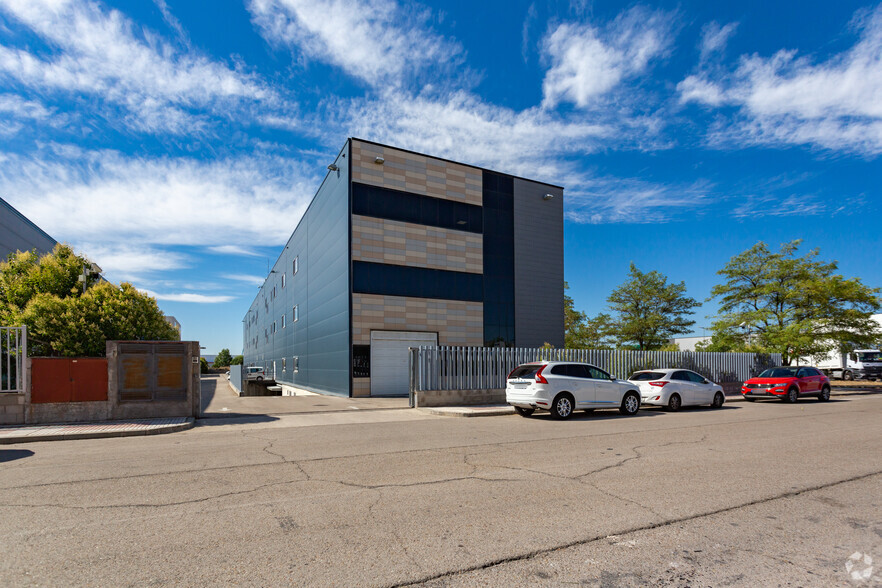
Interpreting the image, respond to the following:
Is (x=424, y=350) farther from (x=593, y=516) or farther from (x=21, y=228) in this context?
(x=21, y=228)

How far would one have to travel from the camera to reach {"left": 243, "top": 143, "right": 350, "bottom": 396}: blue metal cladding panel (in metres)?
26.1

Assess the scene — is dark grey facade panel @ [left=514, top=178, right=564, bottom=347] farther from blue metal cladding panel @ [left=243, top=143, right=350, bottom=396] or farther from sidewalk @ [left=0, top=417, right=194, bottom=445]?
sidewalk @ [left=0, top=417, right=194, bottom=445]

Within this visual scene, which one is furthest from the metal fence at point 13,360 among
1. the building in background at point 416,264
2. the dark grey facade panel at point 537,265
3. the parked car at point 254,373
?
the parked car at point 254,373

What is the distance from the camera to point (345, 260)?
84.2 ft

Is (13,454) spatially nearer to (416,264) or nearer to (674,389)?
(674,389)

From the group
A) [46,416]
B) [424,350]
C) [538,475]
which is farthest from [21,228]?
[538,475]

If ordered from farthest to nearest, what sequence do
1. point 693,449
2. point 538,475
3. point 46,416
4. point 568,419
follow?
point 568,419 → point 46,416 → point 693,449 → point 538,475

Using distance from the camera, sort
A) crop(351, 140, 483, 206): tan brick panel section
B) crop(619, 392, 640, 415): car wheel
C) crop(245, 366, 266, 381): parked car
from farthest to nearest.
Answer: crop(245, 366, 266, 381): parked car
crop(351, 140, 483, 206): tan brick panel section
crop(619, 392, 640, 415): car wheel

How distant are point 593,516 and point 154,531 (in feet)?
14.4

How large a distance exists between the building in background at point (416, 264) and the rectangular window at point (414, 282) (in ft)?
0.18

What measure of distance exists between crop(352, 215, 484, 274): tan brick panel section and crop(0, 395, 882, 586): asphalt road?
16.1 metres

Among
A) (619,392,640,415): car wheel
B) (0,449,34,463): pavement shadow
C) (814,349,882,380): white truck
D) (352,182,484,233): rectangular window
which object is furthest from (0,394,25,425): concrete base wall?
(814,349,882,380): white truck

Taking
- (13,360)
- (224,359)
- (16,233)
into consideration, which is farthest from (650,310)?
(224,359)

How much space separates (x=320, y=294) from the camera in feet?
103
